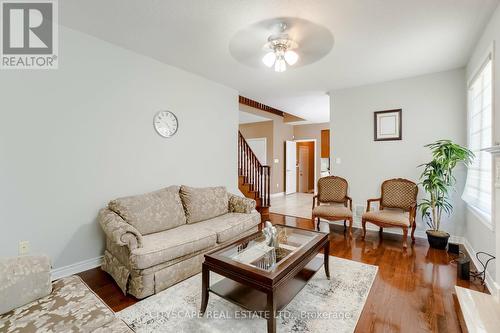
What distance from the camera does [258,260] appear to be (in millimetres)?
1907

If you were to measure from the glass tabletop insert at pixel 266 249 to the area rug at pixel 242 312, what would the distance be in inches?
16.8

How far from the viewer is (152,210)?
2678 mm

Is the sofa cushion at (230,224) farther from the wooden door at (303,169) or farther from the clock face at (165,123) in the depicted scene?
the wooden door at (303,169)

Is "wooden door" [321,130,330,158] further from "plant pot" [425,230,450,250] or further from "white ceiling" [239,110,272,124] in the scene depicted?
"plant pot" [425,230,450,250]

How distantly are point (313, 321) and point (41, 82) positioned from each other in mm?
3342

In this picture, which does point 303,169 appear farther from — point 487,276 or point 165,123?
point 487,276

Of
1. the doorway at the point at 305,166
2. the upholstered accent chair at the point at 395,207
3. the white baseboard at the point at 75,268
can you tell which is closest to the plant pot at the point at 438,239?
the upholstered accent chair at the point at 395,207

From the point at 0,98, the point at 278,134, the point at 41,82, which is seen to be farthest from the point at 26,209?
the point at 278,134

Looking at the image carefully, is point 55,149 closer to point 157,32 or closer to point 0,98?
point 0,98

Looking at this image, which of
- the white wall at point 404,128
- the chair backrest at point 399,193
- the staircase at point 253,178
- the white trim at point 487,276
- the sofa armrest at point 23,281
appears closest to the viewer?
the sofa armrest at point 23,281

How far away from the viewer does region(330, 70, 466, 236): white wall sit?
11.5 feet

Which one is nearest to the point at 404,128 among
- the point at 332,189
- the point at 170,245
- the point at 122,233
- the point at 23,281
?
the point at 332,189

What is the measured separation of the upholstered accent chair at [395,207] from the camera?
3.31 m

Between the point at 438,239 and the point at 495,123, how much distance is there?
5.88 feet
